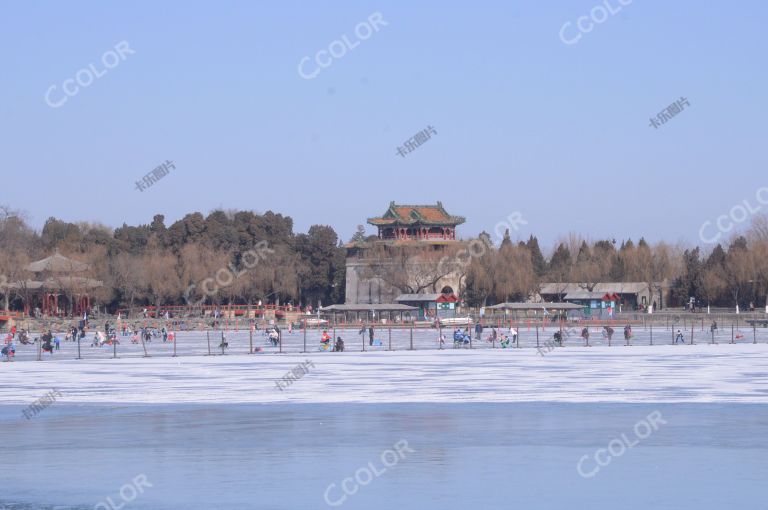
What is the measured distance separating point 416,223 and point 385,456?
9536cm

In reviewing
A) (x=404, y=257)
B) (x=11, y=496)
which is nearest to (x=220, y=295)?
(x=404, y=257)

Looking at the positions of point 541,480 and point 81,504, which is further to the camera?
point 541,480

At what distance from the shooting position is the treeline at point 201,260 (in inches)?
3664

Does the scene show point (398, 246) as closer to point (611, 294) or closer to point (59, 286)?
point (611, 294)

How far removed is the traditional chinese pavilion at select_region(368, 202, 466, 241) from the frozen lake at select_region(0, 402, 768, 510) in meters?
88.6

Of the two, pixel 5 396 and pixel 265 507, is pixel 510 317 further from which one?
pixel 265 507

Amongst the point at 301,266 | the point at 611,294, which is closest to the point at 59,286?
the point at 301,266

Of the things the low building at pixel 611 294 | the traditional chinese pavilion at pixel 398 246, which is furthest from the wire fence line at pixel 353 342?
the low building at pixel 611 294

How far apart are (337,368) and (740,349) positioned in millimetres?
17756

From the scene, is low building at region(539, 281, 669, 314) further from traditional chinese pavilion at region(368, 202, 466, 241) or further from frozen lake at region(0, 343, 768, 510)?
frozen lake at region(0, 343, 768, 510)

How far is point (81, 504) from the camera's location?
13.8 m

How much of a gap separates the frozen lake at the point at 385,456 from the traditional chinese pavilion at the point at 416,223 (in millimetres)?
88587

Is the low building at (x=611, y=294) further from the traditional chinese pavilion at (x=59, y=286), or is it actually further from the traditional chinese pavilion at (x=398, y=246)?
the traditional chinese pavilion at (x=59, y=286)

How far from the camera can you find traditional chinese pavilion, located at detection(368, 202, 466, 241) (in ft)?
369
